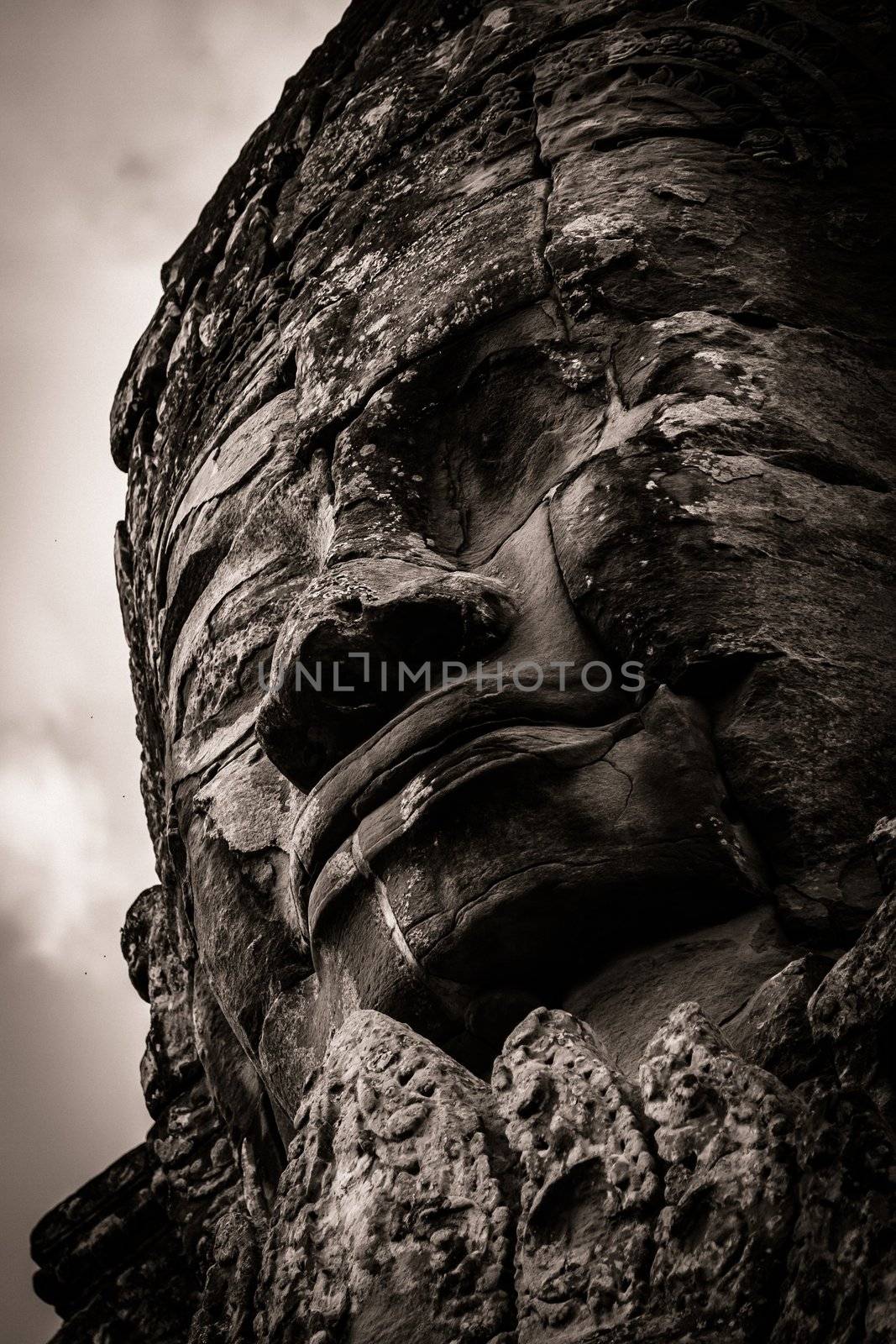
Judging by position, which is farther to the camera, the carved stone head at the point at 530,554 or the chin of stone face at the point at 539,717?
the carved stone head at the point at 530,554

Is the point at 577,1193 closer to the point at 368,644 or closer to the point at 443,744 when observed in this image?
the point at 443,744

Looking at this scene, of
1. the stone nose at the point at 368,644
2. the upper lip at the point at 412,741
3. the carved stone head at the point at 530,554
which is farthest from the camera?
the stone nose at the point at 368,644

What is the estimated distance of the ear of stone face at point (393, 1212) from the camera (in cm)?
140

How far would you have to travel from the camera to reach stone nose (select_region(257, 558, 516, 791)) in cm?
221

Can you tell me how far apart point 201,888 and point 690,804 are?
1.25 meters

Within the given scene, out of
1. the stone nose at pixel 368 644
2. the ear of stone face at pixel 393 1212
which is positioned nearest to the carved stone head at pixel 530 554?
the stone nose at pixel 368 644

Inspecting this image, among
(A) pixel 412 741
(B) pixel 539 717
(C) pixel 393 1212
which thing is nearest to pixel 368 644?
(A) pixel 412 741

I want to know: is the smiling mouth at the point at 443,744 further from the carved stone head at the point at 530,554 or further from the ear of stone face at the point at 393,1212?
the ear of stone face at the point at 393,1212

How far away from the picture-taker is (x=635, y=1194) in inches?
52.7

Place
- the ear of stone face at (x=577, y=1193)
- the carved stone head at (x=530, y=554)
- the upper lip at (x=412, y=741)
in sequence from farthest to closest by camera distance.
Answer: the upper lip at (x=412, y=741) → the carved stone head at (x=530, y=554) → the ear of stone face at (x=577, y=1193)

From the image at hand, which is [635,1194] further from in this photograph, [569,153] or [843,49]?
[843,49]

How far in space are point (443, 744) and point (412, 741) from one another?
61 millimetres

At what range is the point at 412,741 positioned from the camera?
2094 millimetres

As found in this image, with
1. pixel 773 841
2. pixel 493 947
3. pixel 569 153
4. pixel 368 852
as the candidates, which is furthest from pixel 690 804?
pixel 569 153
